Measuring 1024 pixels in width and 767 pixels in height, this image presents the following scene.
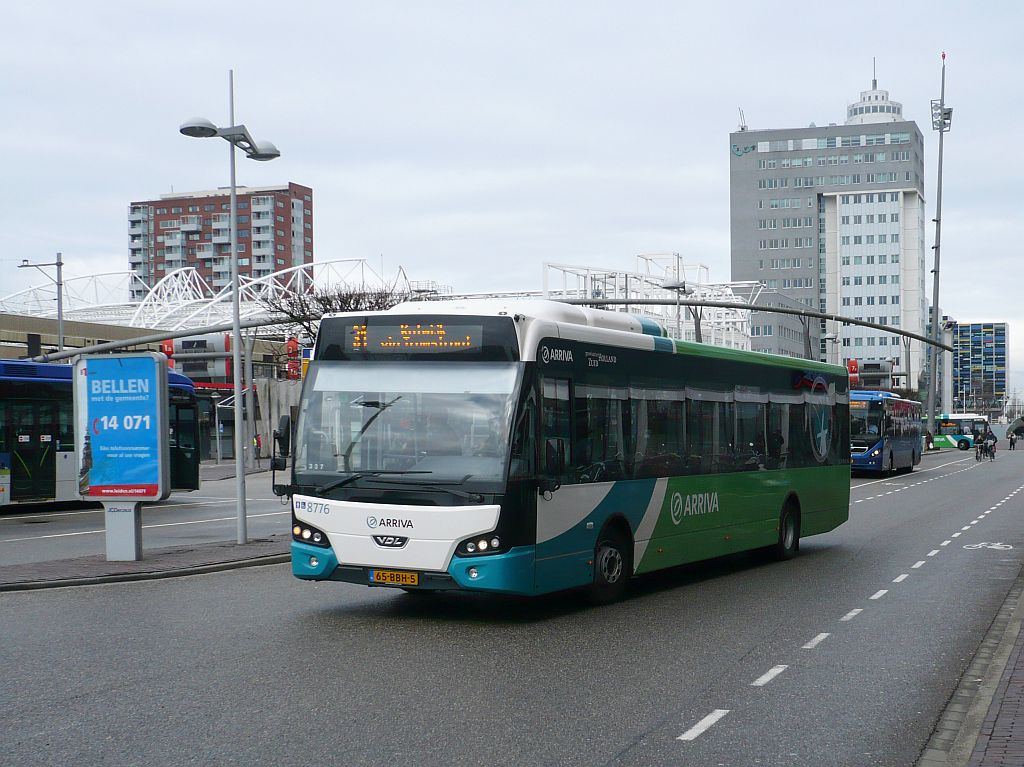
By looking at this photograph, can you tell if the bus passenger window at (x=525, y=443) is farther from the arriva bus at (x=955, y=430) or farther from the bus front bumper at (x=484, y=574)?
the arriva bus at (x=955, y=430)

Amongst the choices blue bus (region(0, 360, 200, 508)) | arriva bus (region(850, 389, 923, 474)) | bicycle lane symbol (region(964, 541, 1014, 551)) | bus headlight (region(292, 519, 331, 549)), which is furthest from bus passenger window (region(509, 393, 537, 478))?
arriva bus (region(850, 389, 923, 474))

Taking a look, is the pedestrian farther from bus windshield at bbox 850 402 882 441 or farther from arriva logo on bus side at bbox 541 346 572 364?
arriva logo on bus side at bbox 541 346 572 364

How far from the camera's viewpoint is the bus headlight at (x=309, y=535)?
36.1 feet

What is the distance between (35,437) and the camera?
2623cm

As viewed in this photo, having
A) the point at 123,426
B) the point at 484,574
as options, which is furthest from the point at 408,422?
the point at 123,426

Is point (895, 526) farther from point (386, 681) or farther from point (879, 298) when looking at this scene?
point (879, 298)

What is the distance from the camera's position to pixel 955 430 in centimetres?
10831

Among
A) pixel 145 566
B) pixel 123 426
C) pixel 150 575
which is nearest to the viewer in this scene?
pixel 150 575

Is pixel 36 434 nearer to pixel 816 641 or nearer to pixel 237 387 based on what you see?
pixel 237 387

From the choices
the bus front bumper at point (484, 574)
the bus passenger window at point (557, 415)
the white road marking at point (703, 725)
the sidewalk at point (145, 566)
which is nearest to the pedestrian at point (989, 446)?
the sidewalk at point (145, 566)

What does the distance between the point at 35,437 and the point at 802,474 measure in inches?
660

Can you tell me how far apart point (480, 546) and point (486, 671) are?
186 cm

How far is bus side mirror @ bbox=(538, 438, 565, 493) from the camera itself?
10844mm

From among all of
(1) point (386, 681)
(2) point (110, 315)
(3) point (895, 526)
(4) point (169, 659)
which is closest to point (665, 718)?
(1) point (386, 681)
